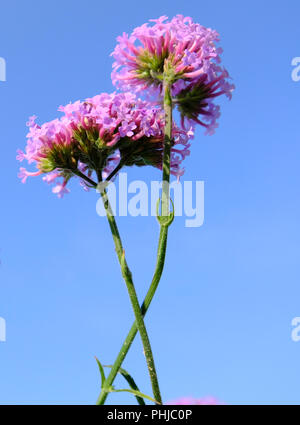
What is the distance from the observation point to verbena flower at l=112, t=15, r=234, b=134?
14.6 feet

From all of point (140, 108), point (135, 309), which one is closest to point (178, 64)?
point (140, 108)

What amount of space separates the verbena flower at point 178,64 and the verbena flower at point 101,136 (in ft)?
0.56

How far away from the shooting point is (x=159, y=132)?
469 centimetres

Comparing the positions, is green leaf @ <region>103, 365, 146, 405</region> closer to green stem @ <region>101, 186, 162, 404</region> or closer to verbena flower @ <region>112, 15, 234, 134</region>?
green stem @ <region>101, 186, 162, 404</region>

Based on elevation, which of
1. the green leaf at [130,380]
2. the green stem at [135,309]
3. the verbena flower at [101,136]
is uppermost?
the verbena flower at [101,136]

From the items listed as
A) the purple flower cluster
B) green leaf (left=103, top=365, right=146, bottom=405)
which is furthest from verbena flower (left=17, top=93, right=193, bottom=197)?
green leaf (left=103, top=365, right=146, bottom=405)

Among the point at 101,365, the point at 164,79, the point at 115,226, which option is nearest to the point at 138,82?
the point at 164,79

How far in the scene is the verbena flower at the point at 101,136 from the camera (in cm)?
458

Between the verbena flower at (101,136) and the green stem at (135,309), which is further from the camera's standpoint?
the verbena flower at (101,136)

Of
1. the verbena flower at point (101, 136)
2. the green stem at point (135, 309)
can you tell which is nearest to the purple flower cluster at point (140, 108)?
the verbena flower at point (101, 136)

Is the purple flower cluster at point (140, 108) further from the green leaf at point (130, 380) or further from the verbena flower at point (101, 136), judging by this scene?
the green leaf at point (130, 380)

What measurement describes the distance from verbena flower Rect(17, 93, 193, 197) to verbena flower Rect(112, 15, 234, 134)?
0.17 m

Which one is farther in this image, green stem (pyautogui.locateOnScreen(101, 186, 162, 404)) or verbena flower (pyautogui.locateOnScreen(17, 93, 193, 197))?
verbena flower (pyautogui.locateOnScreen(17, 93, 193, 197))
